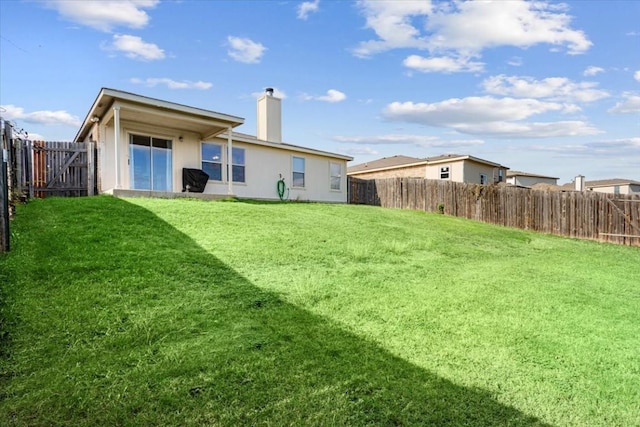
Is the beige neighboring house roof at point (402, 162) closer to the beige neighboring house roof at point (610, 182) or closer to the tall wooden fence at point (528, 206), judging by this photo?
the tall wooden fence at point (528, 206)

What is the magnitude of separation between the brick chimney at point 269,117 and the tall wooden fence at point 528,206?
552 centimetres

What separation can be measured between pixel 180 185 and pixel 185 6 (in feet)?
19.3

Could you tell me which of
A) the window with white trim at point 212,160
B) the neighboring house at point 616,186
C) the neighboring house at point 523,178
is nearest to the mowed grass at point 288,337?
the window with white trim at point 212,160

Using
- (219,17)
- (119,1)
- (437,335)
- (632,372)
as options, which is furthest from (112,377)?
A: (219,17)

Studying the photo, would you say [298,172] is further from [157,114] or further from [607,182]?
[607,182]

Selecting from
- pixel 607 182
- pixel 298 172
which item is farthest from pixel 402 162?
pixel 607 182

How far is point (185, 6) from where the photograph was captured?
9.14 meters

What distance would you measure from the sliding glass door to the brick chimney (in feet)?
15.5

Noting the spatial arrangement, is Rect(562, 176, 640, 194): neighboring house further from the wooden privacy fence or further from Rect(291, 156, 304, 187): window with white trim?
the wooden privacy fence

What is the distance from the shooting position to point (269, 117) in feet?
54.0

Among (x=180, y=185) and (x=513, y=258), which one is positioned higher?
(x=180, y=185)

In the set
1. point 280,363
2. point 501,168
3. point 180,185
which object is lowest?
point 280,363

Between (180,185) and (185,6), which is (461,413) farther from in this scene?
(180,185)

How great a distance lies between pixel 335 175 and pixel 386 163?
11516 millimetres
